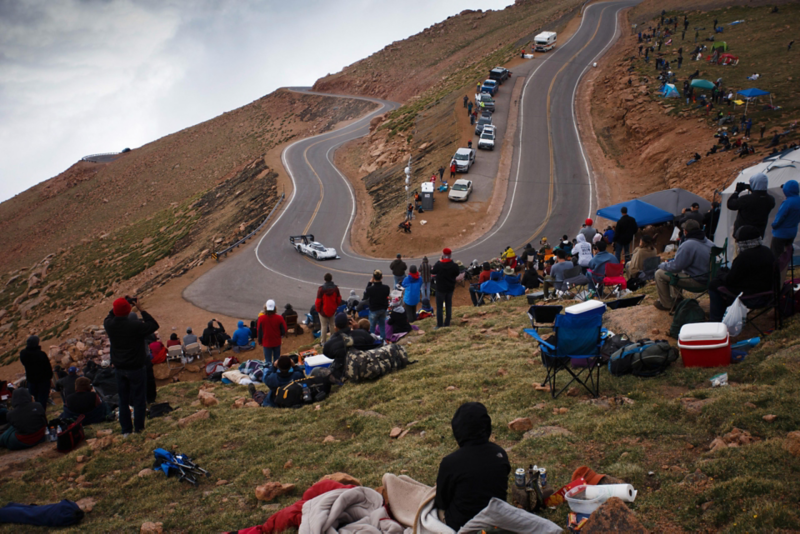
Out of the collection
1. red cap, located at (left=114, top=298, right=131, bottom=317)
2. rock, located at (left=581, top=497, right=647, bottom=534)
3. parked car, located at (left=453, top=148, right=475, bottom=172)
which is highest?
parked car, located at (left=453, top=148, right=475, bottom=172)

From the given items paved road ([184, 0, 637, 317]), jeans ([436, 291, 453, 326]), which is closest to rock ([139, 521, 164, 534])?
jeans ([436, 291, 453, 326])

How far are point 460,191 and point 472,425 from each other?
3548 centimetres

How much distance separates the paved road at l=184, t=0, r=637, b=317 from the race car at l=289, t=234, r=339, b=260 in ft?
1.81

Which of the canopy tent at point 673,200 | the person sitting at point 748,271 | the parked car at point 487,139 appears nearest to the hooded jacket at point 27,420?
the person sitting at point 748,271

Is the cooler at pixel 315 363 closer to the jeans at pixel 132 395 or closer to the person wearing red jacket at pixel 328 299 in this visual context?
the person wearing red jacket at pixel 328 299

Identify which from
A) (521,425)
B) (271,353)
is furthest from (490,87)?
Result: (521,425)

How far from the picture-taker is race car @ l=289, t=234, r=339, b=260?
36.2 m

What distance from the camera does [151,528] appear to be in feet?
19.9

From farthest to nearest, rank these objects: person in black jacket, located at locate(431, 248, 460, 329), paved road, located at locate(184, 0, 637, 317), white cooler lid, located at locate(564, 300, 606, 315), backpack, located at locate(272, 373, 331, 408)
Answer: paved road, located at locate(184, 0, 637, 317) < person in black jacket, located at locate(431, 248, 460, 329) < backpack, located at locate(272, 373, 331, 408) < white cooler lid, located at locate(564, 300, 606, 315)

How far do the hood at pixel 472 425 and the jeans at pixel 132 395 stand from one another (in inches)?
259

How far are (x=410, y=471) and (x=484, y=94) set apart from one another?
53.7m

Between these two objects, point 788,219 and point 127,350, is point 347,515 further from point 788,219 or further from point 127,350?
point 788,219

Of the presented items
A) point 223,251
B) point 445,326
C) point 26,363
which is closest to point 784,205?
point 445,326

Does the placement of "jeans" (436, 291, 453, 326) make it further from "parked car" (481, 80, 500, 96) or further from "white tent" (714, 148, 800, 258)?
"parked car" (481, 80, 500, 96)
